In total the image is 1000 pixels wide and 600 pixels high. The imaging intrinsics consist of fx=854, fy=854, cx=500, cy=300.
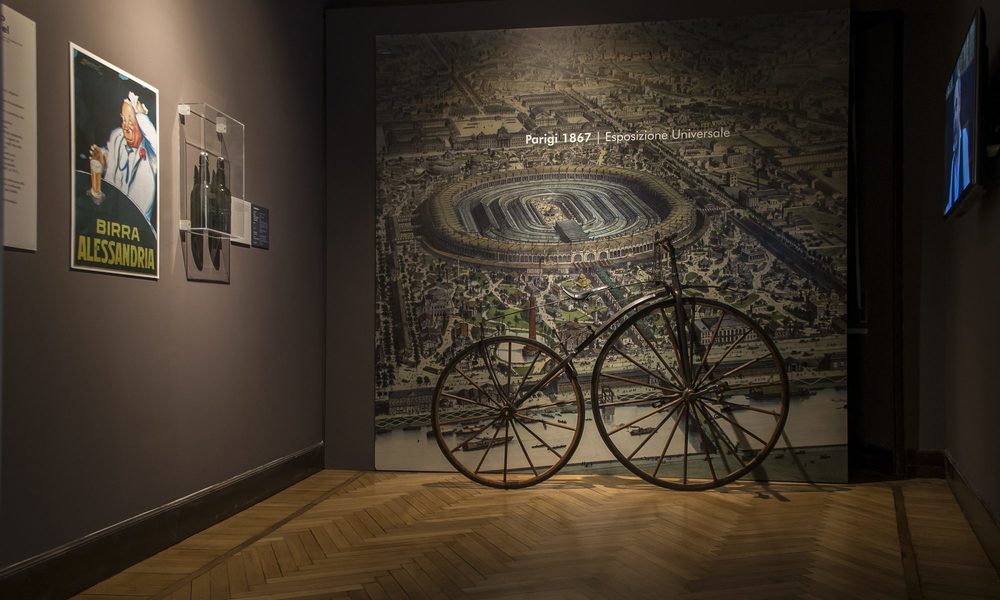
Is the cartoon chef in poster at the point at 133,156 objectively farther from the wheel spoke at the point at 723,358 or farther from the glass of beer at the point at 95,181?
the wheel spoke at the point at 723,358

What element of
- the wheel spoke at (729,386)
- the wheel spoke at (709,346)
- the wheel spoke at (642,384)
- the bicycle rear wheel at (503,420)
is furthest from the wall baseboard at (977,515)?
the bicycle rear wheel at (503,420)

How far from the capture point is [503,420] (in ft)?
13.7

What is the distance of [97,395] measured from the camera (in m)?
2.57

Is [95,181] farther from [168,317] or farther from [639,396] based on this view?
[639,396]

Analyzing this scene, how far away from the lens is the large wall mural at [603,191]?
407cm

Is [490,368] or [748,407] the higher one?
[490,368]

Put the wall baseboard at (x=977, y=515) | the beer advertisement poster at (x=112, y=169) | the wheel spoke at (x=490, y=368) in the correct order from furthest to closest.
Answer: the wheel spoke at (x=490, y=368), the wall baseboard at (x=977, y=515), the beer advertisement poster at (x=112, y=169)

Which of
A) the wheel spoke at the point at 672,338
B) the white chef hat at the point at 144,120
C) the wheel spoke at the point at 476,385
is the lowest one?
the wheel spoke at the point at 476,385

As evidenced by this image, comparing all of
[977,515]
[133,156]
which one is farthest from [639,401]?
[133,156]

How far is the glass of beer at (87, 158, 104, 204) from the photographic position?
8.25 feet

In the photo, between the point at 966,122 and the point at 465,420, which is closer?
the point at 966,122

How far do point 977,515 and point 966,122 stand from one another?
140 centimetres

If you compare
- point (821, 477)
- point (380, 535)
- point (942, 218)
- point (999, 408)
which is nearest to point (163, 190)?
point (380, 535)

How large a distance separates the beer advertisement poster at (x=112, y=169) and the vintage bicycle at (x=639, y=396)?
5.62 feet
